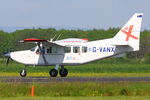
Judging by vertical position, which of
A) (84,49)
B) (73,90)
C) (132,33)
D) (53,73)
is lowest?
(73,90)

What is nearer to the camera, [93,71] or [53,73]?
[53,73]

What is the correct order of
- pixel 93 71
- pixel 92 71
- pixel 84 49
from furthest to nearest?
pixel 92 71, pixel 93 71, pixel 84 49

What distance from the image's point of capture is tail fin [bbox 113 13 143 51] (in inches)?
1970

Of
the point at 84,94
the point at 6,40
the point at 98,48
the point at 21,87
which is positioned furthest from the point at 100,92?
the point at 6,40

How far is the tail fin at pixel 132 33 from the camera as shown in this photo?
164 ft

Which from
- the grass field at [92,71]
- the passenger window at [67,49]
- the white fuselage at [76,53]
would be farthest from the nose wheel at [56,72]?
the grass field at [92,71]

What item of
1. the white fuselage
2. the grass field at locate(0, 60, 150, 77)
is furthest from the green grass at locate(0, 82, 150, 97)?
the grass field at locate(0, 60, 150, 77)

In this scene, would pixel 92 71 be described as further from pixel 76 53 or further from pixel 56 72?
pixel 56 72

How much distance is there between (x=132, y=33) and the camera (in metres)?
50.2

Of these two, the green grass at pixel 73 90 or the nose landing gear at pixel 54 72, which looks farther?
the nose landing gear at pixel 54 72

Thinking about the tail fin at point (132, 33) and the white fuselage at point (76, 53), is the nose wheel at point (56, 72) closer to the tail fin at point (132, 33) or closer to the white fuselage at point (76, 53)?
the white fuselage at point (76, 53)

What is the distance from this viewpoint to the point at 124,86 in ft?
111

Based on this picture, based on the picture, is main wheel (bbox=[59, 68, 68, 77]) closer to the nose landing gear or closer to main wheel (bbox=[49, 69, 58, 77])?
the nose landing gear

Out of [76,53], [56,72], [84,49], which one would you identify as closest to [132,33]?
[84,49]
